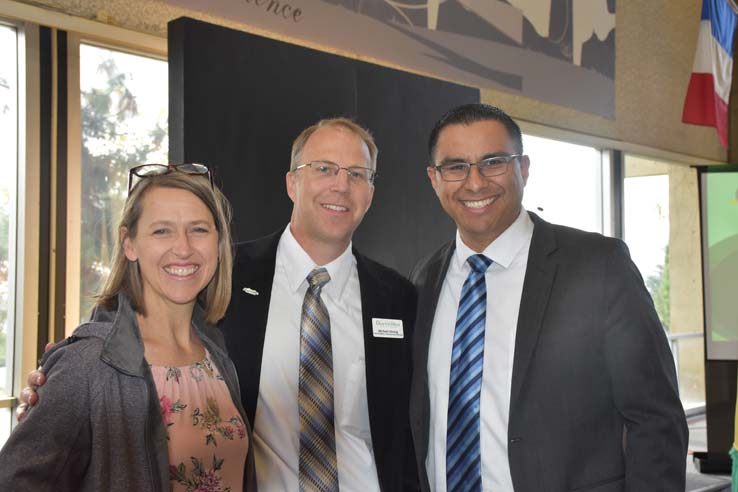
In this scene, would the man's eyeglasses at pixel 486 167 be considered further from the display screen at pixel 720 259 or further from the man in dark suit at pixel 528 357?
the display screen at pixel 720 259

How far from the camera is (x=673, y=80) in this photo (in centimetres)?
820

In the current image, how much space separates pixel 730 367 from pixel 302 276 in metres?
5.82

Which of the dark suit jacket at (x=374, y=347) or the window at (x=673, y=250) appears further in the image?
the window at (x=673, y=250)

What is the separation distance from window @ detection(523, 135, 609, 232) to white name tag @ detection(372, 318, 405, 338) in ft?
13.4

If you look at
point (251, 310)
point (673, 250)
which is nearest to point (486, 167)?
point (251, 310)

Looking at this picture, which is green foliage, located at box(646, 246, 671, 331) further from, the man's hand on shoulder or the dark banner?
the man's hand on shoulder

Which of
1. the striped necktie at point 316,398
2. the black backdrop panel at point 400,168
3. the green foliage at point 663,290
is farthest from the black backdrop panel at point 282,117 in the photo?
the green foliage at point 663,290

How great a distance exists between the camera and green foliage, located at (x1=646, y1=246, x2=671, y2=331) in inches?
326

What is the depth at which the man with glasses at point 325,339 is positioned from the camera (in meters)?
2.27

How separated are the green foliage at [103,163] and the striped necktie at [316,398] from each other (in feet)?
5.48

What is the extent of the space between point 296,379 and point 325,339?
0.51 feet

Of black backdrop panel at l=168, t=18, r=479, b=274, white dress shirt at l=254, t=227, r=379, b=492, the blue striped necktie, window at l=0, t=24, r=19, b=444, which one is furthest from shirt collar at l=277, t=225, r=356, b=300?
window at l=0, t=24, r=19, b=444

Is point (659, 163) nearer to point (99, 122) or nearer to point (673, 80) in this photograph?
point (673, 80)

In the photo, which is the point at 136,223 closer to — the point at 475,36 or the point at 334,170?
the point at 334,170
